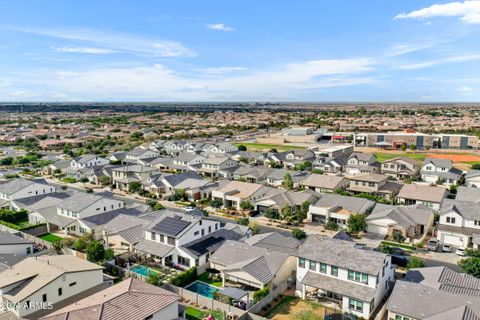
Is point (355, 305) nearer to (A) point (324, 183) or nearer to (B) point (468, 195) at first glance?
(B) point (468, 195)

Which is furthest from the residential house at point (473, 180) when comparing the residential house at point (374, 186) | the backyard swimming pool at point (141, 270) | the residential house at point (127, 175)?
the residential house at point (127, 175)

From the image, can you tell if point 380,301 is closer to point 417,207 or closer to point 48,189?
point 417,207

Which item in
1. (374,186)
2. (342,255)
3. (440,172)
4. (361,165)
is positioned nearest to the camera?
(342,255)

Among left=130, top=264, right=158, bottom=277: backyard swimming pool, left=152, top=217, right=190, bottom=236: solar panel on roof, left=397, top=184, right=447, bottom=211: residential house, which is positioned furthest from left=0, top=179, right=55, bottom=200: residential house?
left=397, top=184, right=447, bottom=211: residential house

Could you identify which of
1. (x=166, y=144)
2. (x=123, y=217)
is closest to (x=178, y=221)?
(x=123, y=217)

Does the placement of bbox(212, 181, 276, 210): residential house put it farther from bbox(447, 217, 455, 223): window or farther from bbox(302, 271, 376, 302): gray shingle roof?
bbox(302, 271, 376, 302): gray shingle roof

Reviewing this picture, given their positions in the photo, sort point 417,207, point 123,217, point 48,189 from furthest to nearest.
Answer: point 48,189, point 417,207, point 123,217

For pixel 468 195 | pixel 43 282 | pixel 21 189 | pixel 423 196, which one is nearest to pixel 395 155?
pixel 423 196
